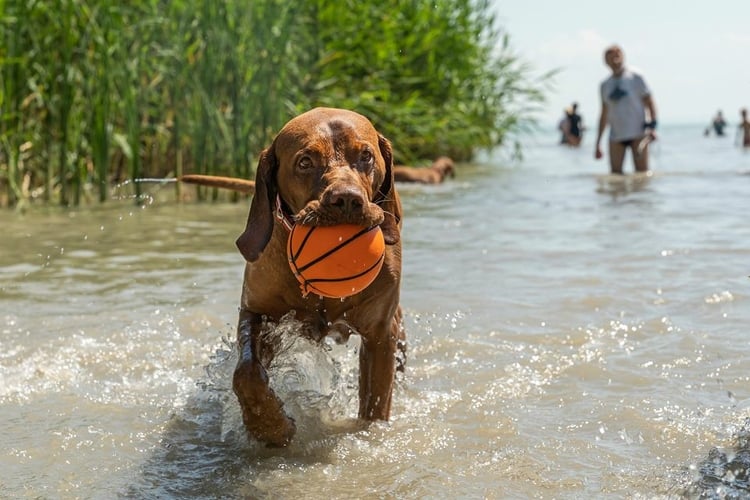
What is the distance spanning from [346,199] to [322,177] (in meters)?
0.24

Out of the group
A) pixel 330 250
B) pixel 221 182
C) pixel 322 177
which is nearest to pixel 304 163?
pixel 322 177

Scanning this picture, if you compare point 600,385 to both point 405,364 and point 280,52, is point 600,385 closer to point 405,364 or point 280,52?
point 405,364

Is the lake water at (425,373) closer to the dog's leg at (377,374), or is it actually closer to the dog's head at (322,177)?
the dog's leg at (377,374)

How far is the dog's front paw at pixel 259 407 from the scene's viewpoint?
136 inches

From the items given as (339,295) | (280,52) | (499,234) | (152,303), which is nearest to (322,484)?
(339,295)

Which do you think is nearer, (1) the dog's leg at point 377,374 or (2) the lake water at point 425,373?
(2) the lake water at point 425,373

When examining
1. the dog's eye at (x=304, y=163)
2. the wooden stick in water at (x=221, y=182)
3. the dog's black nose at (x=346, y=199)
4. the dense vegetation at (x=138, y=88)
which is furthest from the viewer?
the dense vegetation at (x=138, y=88)

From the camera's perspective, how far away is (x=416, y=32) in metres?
14.0

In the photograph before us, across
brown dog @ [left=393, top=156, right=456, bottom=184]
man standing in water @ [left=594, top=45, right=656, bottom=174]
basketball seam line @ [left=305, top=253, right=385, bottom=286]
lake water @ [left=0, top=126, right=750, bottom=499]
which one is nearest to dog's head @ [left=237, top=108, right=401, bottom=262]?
basketball seam line @ [left=305, top=253, right=385, bottom=286]

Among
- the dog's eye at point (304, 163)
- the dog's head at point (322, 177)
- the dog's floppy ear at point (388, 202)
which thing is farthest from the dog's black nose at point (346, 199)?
the dog's floppy ear at point (388, 202)

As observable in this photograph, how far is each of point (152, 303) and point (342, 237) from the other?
9.50 ft

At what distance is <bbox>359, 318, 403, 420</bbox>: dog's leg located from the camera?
368cm

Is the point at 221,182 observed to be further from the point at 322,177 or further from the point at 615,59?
the point at 615,59

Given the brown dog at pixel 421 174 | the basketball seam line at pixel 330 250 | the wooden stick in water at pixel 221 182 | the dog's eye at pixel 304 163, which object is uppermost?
the dog's eye at pixel 304 163
